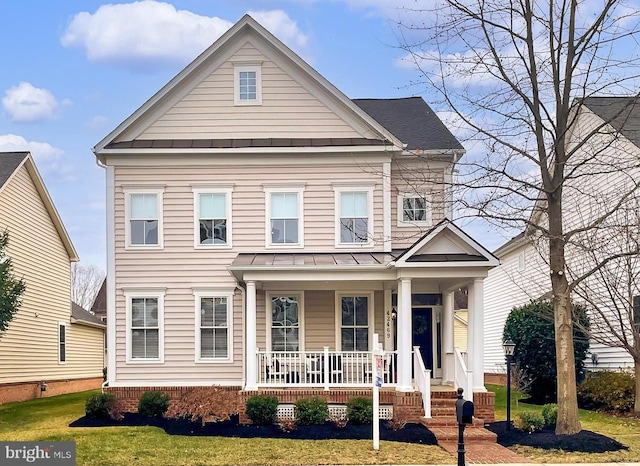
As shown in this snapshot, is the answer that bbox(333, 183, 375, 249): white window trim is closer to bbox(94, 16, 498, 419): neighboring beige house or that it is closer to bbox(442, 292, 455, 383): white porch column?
bbox(94, 16, 498, 419): neighboring beige house

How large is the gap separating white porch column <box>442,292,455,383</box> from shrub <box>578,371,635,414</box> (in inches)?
144

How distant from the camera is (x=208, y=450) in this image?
47.2 feet

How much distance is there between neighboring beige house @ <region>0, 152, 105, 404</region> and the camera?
2575 cm

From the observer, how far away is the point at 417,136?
22391mm

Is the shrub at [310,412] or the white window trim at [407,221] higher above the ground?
the white window trim at [407,221]

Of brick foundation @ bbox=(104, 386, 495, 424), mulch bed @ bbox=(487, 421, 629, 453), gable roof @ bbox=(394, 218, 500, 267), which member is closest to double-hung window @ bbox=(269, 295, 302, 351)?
brick foundation @ bbox=(104, 386, 495, 424)

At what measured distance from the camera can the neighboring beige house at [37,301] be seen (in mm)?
25750

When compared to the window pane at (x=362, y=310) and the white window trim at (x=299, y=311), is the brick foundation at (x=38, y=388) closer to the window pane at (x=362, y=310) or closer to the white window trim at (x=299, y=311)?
the white window trim at (x=299, y=311)

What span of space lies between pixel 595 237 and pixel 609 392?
13.2ft

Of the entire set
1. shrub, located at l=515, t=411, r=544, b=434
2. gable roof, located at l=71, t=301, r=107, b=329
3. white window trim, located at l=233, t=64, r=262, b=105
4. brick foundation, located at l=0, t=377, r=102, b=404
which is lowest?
brick foundation, located at l=0, t=377, r=102, b=404

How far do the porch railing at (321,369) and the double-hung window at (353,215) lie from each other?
2.92m

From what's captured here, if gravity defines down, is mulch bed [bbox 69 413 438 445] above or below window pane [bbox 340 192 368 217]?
below

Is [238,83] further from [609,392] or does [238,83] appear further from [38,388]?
[38,388]

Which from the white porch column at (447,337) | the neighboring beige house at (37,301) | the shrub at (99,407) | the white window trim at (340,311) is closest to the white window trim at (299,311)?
the white window trim at (340,311)
